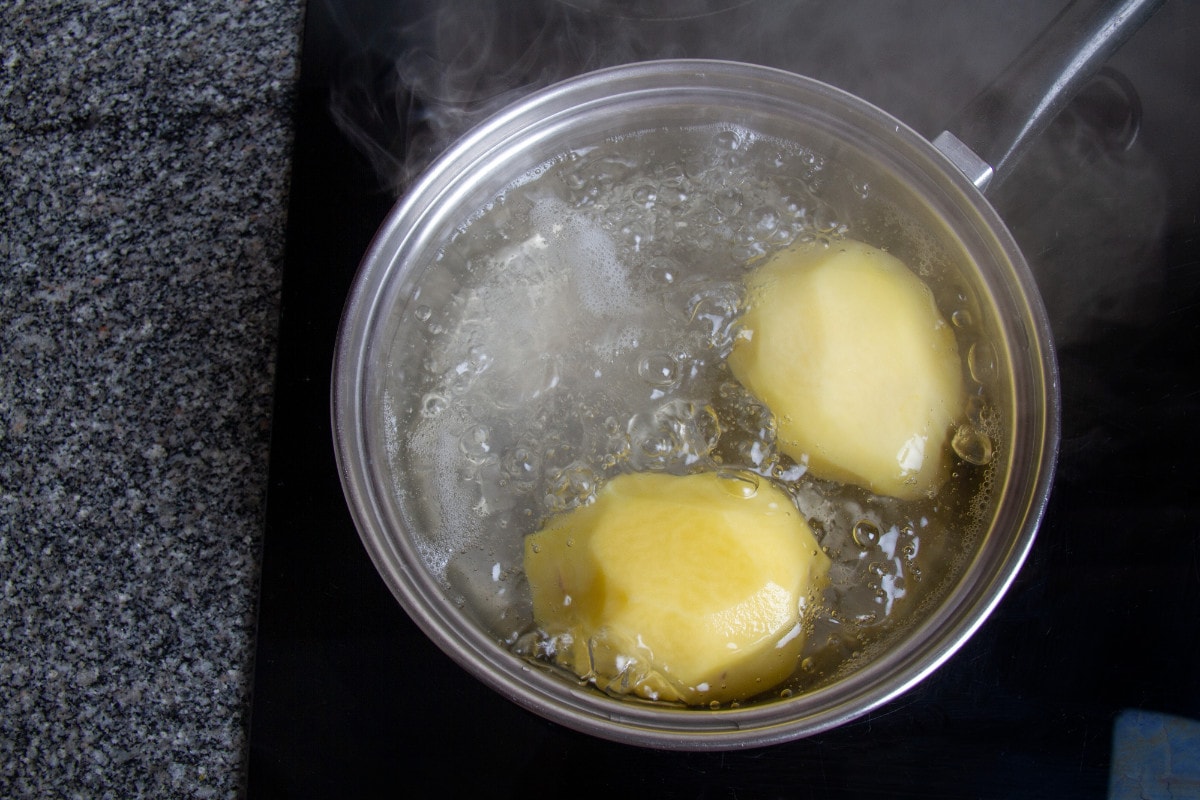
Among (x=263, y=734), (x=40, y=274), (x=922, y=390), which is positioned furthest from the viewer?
(x=40, y=274)

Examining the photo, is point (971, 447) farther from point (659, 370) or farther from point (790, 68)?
point (790, 68)

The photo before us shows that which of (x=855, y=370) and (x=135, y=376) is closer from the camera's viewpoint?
(x=855, y=370)

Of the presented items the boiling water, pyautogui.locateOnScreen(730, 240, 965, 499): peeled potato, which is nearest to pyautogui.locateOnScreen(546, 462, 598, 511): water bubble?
the boiling water

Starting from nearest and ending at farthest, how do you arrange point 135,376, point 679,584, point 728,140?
point 679,584 → point 728,140 → point 135,376

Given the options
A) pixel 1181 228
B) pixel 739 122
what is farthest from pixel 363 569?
pixel 1181 228

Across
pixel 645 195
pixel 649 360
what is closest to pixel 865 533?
pixel 649 360

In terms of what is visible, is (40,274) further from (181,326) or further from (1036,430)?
(1036,430)

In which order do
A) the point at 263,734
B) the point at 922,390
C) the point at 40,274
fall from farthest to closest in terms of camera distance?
1. the point at 40,274
2. the point at 263,734
3. the point at 922,390
